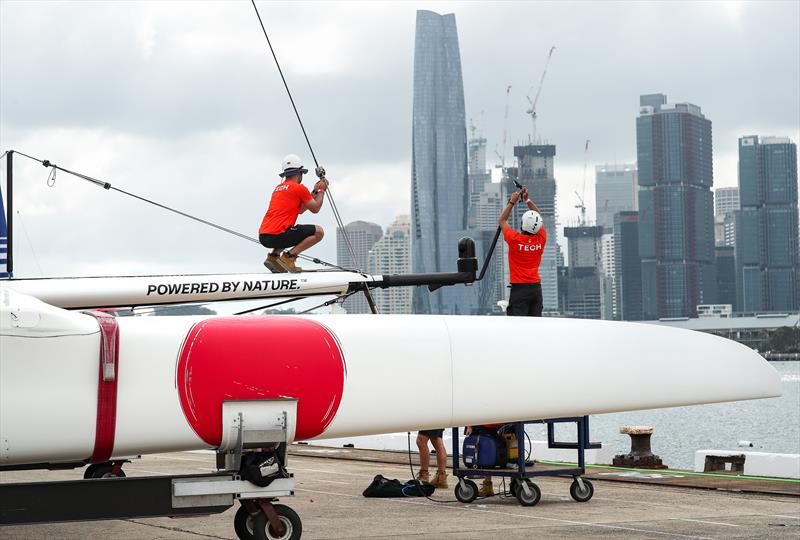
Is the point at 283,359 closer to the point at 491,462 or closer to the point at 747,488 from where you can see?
the point at 491,462

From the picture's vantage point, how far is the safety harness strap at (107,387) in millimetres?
6844

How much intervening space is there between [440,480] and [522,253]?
2705 mm

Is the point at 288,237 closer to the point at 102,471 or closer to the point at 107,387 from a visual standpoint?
the point at 107,387

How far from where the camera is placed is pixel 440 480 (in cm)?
1178

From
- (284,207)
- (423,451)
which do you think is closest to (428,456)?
(423,451)

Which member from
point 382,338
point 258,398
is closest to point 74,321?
point 258,398

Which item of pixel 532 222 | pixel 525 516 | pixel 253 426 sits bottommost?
pixel 525 516

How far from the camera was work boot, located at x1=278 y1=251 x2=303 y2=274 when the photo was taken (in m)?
9.66

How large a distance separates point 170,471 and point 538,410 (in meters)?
7.05

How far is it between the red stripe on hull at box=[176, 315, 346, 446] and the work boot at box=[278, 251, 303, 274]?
2.32m

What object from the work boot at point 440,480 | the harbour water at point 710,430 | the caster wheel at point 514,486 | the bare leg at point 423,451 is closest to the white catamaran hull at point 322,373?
the caster wheel at point 514,486

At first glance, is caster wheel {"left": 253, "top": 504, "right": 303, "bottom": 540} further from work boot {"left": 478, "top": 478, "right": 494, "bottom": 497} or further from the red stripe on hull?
work boot {"left": 478, "top": 478, "right": 494, "bottom": 497}

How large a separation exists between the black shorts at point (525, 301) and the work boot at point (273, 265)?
2239 mm

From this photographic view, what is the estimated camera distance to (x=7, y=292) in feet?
22.3
